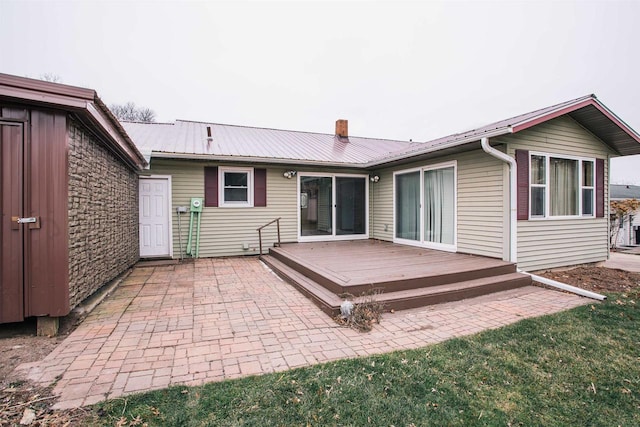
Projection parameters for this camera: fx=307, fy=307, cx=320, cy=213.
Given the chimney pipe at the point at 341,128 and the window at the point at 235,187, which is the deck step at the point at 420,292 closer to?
the window at the point at 235,187

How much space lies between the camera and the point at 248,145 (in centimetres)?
870

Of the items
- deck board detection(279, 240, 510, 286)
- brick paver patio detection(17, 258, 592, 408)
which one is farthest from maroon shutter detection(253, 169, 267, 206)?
brick paver patio detection(17, 258, 592, 408)

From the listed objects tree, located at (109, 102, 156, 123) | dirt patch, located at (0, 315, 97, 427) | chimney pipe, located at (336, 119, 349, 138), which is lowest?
dirt patch, located at (0, 315, 97, 427)

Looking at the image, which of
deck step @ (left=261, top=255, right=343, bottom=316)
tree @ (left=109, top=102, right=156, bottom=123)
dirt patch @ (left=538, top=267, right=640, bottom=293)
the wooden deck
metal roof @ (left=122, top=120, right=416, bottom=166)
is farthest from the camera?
tree @ (left=109, top=102, right=156, bottom=123)

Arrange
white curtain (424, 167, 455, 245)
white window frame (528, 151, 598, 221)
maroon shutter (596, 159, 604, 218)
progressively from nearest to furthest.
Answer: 1. white window frame (528, 151, 598, 221)
2. white curtain (424, 167, 455, 245)
3. maroon shutter (596, 159, 604, 218)

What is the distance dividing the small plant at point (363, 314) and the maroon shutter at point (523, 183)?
3.52m

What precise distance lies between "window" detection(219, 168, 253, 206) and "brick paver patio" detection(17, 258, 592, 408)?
3006 mm

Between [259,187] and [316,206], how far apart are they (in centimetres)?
168

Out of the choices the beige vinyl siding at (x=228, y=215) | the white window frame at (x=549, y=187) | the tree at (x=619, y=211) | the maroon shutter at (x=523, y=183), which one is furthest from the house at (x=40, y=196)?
the tree at (x=619, y=211)

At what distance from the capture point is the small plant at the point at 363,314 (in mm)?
3389

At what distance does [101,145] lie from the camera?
4426 mm

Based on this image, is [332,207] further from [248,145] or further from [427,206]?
[248,145]

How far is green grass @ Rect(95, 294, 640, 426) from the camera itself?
1922 millimetres

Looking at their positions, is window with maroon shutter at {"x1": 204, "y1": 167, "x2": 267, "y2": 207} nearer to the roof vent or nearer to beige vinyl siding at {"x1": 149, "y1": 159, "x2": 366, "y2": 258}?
beige vinyl siding at {"x1": 149, "y1": 159, "x2": 366, "y2": 258}
